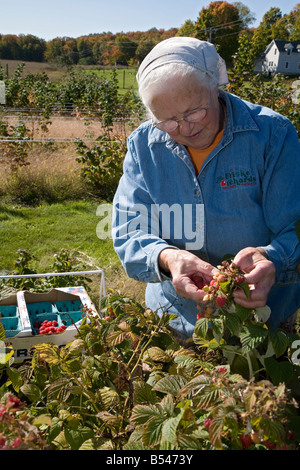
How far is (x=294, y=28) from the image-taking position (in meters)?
48.2

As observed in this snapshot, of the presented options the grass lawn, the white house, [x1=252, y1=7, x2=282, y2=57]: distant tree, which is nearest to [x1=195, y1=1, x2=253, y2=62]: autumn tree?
[x1=252, y1=7, x2=282, y2=57]: distant tree

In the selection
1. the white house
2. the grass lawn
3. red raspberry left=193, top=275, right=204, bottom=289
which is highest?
the white house

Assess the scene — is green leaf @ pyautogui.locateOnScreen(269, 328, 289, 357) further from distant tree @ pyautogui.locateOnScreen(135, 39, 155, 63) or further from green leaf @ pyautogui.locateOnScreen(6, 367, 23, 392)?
distant tree @ pyautogui.locateOnScreen(135, 39, 155, 63)

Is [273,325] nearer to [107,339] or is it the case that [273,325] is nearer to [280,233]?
[280,233]

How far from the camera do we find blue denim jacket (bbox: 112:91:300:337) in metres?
1.54

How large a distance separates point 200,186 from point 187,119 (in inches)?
9.9

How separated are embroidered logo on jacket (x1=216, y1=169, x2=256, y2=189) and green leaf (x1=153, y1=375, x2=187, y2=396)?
723 mm

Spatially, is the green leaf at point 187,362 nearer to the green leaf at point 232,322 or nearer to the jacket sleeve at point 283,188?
the green leaf at point 232,322

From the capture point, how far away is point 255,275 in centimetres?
127

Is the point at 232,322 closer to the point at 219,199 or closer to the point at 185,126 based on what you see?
the point at 219,199

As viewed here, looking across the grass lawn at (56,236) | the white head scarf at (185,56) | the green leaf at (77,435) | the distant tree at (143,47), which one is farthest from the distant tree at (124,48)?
the green leaf at (77,435)

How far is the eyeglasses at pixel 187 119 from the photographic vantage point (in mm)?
1484

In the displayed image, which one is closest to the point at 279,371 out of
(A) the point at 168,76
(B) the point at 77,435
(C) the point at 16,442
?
(B) the point at 77,435

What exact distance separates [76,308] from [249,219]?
1529 mm
